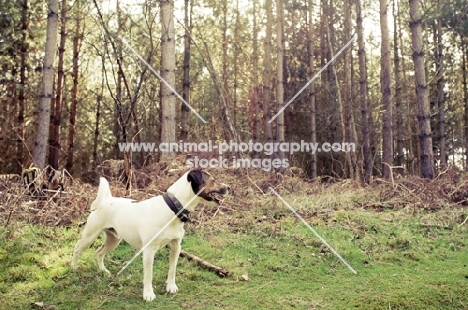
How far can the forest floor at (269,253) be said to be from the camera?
3.95 metres

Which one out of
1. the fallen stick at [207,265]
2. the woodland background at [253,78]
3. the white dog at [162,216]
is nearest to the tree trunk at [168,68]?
the woodland background at [253,78]

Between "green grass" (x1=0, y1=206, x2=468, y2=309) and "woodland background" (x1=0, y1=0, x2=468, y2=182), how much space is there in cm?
456

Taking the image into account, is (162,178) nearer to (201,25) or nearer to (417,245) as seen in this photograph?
(417,245)

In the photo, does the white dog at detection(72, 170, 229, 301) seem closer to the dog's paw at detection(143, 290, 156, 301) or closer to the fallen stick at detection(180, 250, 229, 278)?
the dog's paw at detection(143, 290, 156, 301)

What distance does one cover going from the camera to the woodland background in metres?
13.3

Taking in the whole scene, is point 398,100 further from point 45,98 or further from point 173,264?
point 173,264

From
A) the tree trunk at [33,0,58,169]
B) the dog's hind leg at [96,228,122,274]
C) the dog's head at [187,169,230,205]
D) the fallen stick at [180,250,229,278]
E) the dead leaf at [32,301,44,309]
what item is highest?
the tree trunk at [33,0,58,169]

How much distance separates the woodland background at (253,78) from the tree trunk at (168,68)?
26 mm

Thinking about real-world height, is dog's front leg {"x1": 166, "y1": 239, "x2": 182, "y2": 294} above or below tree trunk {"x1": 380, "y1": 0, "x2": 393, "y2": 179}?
below

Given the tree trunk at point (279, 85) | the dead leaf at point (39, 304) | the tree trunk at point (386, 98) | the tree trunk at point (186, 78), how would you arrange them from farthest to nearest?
the tree trunk at point (186, 78) → the tree trunk at point (279, 85) → the tree trunk at point (386, 98) → the dead leaf at point (39, 304)

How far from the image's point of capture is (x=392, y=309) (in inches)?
146

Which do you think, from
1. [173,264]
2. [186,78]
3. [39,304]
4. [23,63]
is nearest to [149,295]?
[173,264]

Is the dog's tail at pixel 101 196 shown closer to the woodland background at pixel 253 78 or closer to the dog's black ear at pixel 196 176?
the dog's black ear at pixel 196 176

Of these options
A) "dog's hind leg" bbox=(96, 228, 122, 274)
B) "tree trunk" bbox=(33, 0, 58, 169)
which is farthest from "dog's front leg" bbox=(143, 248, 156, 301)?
"tree trunk" bbox=(33, 0, 58, 169)
